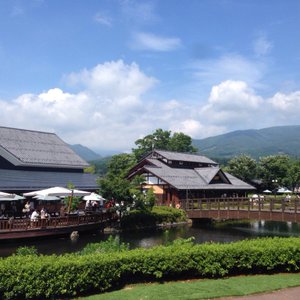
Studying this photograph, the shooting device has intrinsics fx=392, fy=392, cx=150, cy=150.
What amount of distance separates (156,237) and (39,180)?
12.2m

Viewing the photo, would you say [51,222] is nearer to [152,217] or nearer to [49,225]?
[49,225]

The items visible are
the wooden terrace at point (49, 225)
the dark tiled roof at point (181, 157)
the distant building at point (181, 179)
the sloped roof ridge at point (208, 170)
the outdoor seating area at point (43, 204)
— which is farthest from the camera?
the dark tiled roof at point (181, 157)

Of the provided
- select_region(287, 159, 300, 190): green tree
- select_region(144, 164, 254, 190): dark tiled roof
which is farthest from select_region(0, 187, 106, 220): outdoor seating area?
select_region(287, 159, 300, 190): green tree

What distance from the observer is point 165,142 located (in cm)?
9688

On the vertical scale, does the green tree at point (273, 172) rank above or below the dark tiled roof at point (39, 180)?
above

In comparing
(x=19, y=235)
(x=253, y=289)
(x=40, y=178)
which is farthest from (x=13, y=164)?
(x=253, y=289)

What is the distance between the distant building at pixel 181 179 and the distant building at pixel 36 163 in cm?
941

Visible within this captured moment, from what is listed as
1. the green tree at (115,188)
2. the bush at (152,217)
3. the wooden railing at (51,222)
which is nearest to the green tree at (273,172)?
the bush at (152,217)

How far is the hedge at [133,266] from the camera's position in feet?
35.8

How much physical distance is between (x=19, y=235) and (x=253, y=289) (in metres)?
19.4

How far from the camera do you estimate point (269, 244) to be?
14.1 metres

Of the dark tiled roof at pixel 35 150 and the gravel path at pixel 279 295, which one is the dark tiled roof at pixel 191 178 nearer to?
the dark tiled roof at pixel 35 150

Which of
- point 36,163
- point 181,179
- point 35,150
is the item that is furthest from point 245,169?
point 36,163

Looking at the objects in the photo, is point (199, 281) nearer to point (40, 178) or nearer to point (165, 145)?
point (40, 178)
